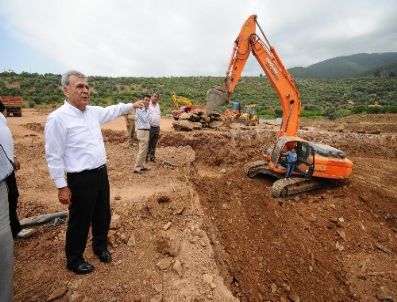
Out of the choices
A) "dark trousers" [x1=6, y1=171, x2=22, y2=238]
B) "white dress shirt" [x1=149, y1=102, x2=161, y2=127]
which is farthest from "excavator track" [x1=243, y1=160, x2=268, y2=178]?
"dark trousers" [x1=6, y1=171, x2=22, y2=238]

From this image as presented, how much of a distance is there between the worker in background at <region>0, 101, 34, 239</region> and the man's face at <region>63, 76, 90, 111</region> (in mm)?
681

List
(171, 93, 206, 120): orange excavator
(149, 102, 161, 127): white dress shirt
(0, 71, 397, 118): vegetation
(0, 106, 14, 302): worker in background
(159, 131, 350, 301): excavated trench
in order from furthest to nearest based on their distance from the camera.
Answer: (0, 71, 397, 118): vegetation → (171, 93, 206, 120): orange excavator → (149, 102, 161, 127): white dress shirt → (159, 131, 350, 301): excavated trench → (0, 106, 14, 302): worker in background

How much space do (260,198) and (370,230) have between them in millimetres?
2188

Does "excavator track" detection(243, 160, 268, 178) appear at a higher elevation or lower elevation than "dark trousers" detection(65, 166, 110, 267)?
lower

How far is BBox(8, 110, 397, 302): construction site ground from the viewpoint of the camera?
3.47m

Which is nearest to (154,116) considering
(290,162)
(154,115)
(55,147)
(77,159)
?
(154,115)

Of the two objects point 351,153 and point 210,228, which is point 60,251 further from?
point 351,153

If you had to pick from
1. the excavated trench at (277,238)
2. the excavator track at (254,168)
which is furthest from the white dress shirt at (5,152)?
the excavator track at (254,168)

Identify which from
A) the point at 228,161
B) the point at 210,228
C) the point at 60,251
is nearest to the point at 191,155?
the point at 228,161

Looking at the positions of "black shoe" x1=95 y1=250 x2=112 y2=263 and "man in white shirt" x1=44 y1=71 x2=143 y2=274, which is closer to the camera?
"man in white shirt" x1=44 y1=71 x2=143 y2=274

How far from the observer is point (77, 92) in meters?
3.05

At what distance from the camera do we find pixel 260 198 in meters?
6.59

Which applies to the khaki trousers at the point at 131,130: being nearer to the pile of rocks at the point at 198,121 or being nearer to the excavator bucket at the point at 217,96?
the excavator bucket at the point at 217,96

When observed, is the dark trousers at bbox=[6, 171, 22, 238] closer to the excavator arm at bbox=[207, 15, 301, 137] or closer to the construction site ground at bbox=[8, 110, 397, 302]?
the construction site ground at bbox=[8, 110, 397, 302]
